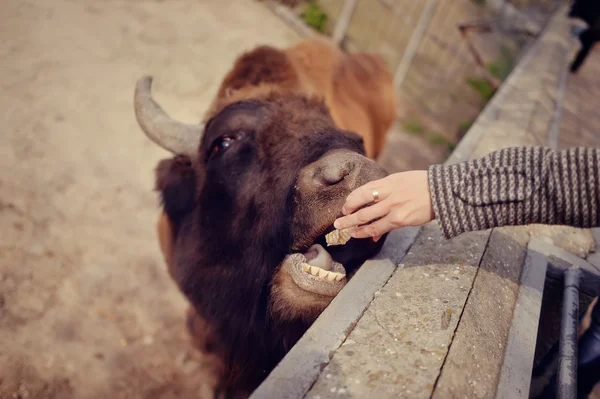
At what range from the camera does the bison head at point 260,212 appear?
208 cm

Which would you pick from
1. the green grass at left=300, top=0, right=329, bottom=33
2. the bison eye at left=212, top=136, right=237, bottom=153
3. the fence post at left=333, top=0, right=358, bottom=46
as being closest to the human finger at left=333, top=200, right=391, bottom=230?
the bison eye at left=212, top=136, right=237, bottom=153

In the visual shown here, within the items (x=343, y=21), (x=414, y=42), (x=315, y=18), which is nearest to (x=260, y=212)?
(x=414, y=42)

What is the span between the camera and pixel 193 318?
3561 mm

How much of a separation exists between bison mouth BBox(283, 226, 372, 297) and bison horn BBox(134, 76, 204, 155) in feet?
4.96

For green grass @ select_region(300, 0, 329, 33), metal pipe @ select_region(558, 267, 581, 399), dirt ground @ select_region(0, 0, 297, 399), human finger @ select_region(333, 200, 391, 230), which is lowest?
dirt ground @ select_region(0, 0, 297, 399)

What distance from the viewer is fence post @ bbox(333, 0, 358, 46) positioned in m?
9.76

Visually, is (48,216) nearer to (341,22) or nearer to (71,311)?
(71,311)

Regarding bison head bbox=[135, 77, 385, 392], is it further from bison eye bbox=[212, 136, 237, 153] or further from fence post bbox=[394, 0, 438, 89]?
fence post bbox=[394, 0, 438, 89]

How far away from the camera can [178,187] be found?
3215 millimetres

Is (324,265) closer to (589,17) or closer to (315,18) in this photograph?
(315,18)

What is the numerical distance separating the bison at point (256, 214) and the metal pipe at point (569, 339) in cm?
94

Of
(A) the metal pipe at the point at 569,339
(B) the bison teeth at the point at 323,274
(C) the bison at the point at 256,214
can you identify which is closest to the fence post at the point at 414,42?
(C) the bison at the point at 256,214

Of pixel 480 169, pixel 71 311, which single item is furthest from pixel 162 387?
pixel 480 169

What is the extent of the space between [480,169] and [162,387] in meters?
3.12
